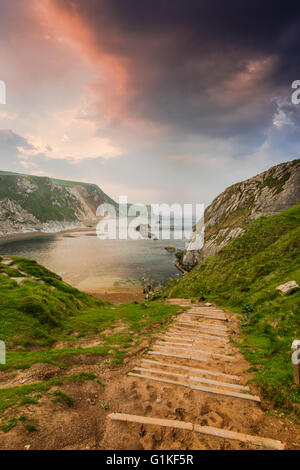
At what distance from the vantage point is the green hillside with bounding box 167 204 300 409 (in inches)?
274

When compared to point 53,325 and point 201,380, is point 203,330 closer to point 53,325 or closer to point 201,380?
point 201,380

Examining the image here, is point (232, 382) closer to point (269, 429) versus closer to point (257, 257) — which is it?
point (269, 429)

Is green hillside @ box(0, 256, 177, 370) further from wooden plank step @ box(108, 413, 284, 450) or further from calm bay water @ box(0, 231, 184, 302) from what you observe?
calm bay water @ box(0, 231, 184, 302)

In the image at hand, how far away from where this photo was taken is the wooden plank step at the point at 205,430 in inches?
167

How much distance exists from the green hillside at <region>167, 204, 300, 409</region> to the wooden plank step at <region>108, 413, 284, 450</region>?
72.3 inches

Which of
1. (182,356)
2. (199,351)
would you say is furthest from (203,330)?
(182,356)

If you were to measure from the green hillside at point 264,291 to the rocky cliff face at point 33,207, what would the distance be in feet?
416

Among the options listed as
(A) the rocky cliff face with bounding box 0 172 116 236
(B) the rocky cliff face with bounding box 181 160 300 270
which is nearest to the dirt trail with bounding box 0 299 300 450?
(B) the rocky cliff face with bounding box 181 160 300 270

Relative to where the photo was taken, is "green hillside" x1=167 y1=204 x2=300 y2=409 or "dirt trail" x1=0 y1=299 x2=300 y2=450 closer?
"dirt trail" x1=0 y1=299 x2=300 y2=450

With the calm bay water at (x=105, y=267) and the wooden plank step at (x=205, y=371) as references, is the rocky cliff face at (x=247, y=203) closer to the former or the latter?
the calm bay water at (x=105, y=267)

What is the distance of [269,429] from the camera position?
4832 millimetres

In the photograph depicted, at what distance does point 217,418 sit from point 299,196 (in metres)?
39.4

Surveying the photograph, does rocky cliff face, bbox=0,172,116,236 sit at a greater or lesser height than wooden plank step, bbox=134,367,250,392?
greater

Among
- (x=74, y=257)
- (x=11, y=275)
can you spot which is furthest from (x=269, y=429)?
(x=74, y=257)
